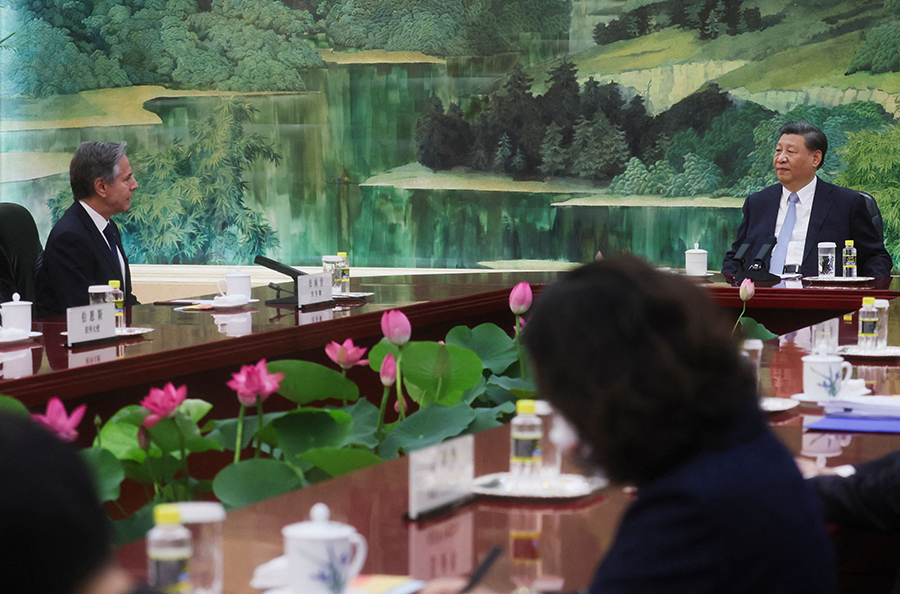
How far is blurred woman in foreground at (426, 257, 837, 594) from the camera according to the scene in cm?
94

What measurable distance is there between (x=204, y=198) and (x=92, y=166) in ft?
12.7

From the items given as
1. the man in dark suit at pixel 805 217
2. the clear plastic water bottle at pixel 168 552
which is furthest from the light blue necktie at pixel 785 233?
the clear plastic water bottle at pixel 168 552

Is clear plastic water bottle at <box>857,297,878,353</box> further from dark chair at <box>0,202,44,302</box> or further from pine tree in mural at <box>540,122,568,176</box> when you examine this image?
pine tree in mural at <box>540,122,568,176</box>

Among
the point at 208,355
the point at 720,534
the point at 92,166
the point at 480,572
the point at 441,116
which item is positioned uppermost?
the point at 441,116

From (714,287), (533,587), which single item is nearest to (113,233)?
(714,287)

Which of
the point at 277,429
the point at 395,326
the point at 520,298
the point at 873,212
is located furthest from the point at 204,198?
the point at 277,429

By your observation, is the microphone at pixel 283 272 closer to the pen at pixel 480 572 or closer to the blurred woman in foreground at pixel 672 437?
the pen at pixel 480 572

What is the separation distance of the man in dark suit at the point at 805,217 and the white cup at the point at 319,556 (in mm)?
4433

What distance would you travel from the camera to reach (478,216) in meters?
7.96

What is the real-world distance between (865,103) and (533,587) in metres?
6.79

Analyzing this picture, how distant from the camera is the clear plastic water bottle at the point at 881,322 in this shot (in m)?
2.83

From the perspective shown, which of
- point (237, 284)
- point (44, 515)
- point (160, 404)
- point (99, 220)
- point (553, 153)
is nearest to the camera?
point (44, 515)

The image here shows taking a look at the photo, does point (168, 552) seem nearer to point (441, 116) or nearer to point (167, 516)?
point (167, 516)

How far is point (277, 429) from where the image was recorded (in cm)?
192
